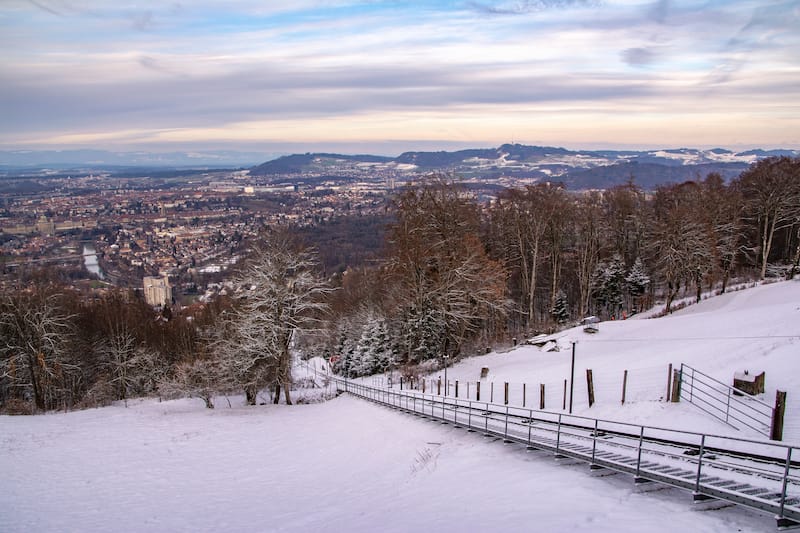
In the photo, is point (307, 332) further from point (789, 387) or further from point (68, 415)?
point (789, 387)

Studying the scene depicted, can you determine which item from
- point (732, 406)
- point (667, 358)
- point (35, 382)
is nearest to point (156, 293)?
point (35, 382)

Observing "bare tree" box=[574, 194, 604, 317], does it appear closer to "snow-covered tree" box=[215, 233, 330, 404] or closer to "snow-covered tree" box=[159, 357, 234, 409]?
"snow-covered tree" box=[215, 233, 330, 404]

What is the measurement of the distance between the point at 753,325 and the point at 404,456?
658 inches

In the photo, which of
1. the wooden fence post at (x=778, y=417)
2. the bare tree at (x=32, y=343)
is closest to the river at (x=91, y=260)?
the bare tree at (x=32, y=343)

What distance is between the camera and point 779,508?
727cm

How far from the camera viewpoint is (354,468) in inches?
569

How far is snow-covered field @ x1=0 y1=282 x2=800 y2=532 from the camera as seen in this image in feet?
29.2

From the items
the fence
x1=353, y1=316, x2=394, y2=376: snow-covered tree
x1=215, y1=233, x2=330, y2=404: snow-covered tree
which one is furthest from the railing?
x1=353, y1=316, x2=394, y2=376: snow-covered tree

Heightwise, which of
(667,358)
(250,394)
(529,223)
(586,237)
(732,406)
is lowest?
(250,394)

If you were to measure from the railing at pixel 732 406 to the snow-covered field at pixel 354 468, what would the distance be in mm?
524

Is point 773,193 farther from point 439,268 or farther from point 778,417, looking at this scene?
point 778,417

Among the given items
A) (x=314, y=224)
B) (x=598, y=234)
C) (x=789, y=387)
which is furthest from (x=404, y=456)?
(x=314, y=224)

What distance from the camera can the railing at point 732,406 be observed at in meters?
12.4

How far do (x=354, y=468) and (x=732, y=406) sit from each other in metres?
10.7
